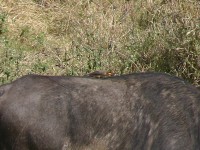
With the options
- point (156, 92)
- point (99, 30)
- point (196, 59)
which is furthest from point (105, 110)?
point (99, 30)

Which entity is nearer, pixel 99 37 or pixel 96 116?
pixel 96 116

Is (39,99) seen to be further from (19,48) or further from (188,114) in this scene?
(19,48)

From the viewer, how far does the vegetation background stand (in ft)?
23.5

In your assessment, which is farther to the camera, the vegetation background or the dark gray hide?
the vegetation background

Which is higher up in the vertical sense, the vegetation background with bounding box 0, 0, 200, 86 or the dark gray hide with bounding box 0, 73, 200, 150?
the vegetation background with bounding box 0, 0, 200, 86

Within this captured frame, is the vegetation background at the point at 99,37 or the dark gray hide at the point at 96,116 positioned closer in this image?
the dark gray hide at the point at 96,116

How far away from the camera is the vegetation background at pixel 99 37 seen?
716 centimetres

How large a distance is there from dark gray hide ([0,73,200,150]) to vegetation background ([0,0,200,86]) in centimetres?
229

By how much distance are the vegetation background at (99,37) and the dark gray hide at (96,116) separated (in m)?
2.29

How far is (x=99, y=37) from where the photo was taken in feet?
25.7

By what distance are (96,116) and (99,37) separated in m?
3.51

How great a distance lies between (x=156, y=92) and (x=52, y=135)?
2.70ft

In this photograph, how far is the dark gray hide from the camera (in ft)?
14.2

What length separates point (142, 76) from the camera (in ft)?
15.5
